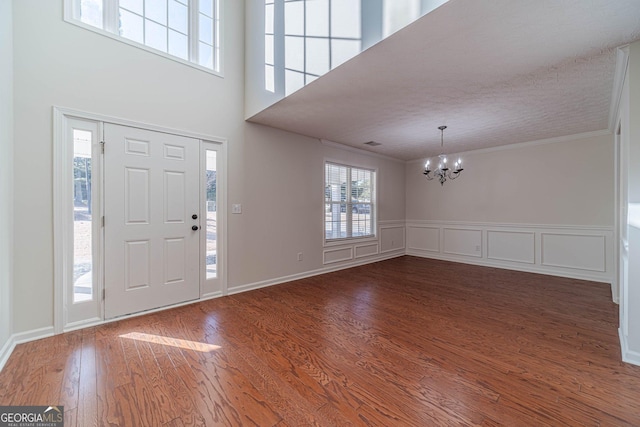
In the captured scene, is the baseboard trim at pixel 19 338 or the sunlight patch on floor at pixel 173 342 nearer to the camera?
the baseboard trim at pixel 19 338

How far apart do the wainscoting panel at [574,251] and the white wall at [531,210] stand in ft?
0.04

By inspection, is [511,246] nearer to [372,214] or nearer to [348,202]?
[372,214]

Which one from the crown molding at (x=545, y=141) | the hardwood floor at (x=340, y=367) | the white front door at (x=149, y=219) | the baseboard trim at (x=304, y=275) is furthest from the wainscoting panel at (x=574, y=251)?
the white front door at (x=149, y=219)

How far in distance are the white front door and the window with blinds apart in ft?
7.92

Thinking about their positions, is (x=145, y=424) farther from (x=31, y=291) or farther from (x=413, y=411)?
(x=31, y=291)

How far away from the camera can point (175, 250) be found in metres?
3.19

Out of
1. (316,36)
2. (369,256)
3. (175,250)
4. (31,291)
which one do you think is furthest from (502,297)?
(31,291)

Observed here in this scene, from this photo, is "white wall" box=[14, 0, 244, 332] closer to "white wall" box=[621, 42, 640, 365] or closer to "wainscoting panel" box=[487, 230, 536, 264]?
"white wall" box=[621, 42, 640, 365]

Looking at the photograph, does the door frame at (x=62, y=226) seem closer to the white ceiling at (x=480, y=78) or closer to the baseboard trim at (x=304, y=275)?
the baseboard trim at (x=304, y=275)

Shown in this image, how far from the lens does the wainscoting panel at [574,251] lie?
4.33m

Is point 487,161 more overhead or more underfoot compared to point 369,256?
more overhead

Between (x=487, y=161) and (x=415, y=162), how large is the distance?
5.16ft

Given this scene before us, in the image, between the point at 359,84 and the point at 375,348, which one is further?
the point at 359,84

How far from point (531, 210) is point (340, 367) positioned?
4998 mm
